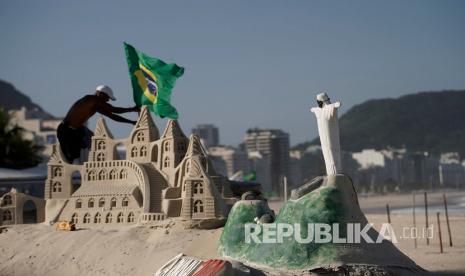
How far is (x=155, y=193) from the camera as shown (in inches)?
1121

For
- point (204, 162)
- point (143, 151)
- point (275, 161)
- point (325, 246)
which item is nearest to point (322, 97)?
point (325, 246)

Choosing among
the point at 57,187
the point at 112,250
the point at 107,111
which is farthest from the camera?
the point at 57,187

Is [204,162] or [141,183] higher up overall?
[204,162]

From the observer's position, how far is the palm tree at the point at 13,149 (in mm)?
45969

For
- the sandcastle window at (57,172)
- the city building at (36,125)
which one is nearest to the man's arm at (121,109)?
the sandcastle window at (57,172)

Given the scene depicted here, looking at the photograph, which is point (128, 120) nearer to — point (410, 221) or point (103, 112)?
point (103, 112)

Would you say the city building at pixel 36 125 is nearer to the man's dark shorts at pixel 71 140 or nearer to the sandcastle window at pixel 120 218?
the man's dark shorts at pixel 71 140

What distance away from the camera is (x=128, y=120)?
30.8 meters

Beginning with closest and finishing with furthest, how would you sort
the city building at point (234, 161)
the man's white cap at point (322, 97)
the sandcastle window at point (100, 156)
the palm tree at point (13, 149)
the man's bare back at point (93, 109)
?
the man's white cap at point (322, 97) < the sandcastle window at point (100, 156) < the man's bare back at point (93, 109) < the palm tree at point (13, 149) < the city building at point (234, 161)

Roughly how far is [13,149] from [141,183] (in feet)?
66.2

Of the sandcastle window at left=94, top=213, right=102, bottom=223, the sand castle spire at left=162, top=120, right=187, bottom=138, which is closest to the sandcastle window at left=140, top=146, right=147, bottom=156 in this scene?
the sand castle spire at left=162, top=120, right=187, bottom=138

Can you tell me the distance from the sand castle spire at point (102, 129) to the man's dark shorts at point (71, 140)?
1.35 meters

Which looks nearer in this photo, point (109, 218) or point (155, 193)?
point (155, 193)

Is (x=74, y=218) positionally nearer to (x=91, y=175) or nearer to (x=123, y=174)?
(x=91, y=175)
